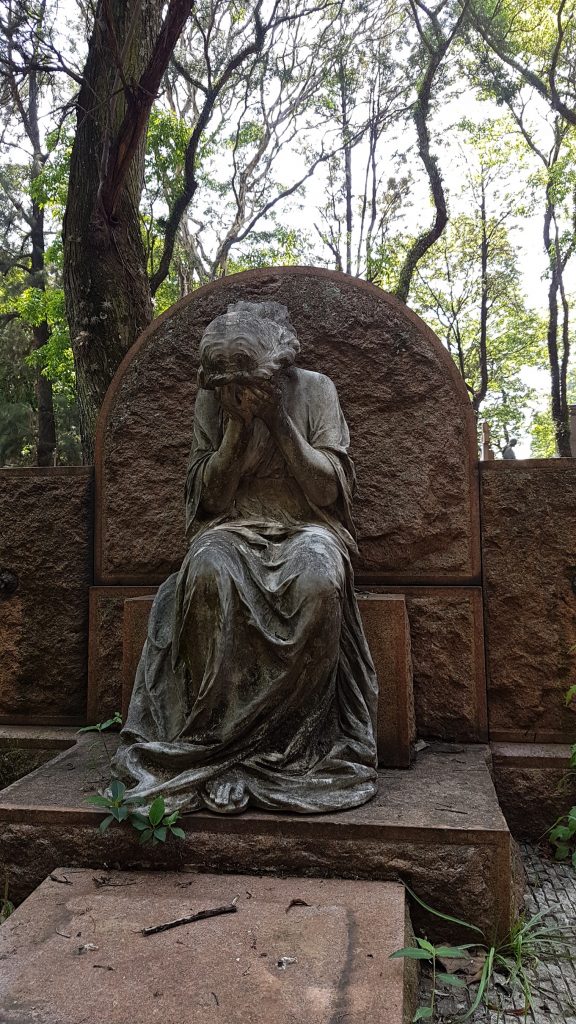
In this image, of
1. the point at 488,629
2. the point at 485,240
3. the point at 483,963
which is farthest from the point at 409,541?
the point at 485,240

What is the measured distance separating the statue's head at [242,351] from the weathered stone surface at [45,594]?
1.53m

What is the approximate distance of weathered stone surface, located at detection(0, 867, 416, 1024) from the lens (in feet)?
6.30

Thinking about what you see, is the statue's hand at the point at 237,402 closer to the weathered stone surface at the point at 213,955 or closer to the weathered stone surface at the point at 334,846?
the weathered stone surface at the point at 334,846

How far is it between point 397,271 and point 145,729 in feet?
53.9

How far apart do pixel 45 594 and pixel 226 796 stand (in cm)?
217

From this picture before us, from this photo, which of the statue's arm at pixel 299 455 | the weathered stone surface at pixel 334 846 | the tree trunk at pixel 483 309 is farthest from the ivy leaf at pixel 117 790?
the tree trunk at pixel 483 309

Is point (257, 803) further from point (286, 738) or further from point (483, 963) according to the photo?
point (483, 963)

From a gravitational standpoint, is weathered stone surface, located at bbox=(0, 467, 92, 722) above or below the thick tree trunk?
below

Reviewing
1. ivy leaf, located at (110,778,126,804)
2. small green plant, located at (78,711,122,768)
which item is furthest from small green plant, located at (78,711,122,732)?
ivy leaf, located at (110,778,126,804)

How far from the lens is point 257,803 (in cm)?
280

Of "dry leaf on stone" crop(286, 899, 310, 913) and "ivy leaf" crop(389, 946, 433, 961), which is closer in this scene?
"ivy leaf" crop(389, 946, 433, 961)

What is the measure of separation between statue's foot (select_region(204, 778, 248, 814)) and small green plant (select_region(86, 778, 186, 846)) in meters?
0.13

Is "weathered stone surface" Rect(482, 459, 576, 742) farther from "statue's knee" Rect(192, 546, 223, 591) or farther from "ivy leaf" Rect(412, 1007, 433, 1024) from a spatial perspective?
"ivy leaf" Rect(412, 1007, 433, 1024)

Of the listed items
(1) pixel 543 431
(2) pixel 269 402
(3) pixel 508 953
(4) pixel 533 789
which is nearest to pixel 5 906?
(3) pixel 508 953
